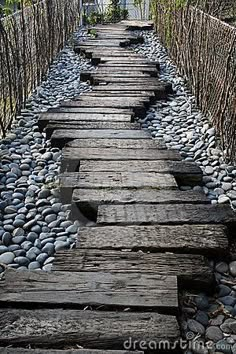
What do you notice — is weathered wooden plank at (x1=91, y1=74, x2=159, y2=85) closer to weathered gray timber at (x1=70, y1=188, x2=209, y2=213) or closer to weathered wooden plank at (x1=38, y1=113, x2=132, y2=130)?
weathered wooden plank at (x1=38, y1=113, x2=132, y2=130)

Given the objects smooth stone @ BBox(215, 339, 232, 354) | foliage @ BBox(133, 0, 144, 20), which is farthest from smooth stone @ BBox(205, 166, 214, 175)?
foliage @ BBox(133, 0, 144, 20)

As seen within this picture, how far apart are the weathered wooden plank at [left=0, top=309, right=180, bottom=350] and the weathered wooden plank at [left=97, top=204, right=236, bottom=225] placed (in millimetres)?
817

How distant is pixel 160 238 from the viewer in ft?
8.16

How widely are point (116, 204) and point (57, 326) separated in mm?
1137

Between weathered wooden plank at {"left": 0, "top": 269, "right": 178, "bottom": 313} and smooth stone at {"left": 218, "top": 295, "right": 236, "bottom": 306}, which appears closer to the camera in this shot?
weathered wooden plank at {"left": 0, "top": 269, "right": 178, "bottom": 313}

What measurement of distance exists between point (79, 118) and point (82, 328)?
2965 mm

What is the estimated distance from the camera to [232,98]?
374 cm

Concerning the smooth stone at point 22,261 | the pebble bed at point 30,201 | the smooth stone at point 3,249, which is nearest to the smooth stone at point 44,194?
the pebble bed at point 30,201

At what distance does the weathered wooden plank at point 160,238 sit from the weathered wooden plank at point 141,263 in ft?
0.20

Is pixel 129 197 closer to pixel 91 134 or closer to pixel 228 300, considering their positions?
pixel 228 300

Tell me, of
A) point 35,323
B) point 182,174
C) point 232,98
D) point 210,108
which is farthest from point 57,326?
point 210,108

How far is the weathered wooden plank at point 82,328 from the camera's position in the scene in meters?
1.79

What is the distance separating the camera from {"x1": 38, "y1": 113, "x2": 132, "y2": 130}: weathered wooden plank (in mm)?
A: 4478

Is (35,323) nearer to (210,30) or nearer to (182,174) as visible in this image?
(182,174)
